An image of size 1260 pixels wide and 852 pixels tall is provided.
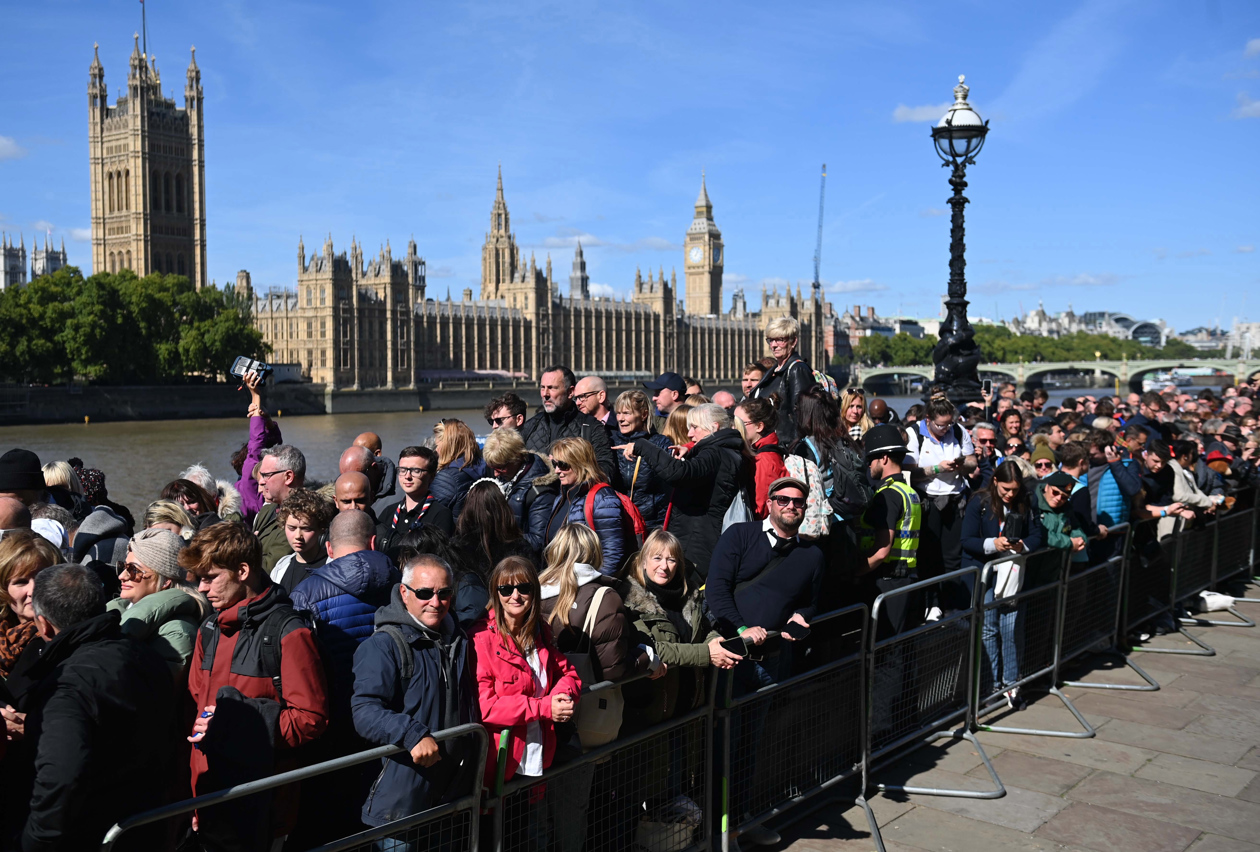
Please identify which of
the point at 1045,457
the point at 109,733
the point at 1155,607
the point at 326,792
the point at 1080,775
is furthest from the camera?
the point at 1155,607

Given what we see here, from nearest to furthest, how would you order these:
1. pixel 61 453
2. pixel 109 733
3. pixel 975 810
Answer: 1. pixel 109 733
2. pixel 975 810
3. pixel 61 453

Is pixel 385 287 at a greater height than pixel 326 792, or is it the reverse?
pixel 385 287

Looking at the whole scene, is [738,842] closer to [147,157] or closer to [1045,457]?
[1045,457]

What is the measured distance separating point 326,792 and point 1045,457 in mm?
4549

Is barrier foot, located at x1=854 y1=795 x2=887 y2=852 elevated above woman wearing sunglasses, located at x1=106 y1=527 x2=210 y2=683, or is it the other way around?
woman wearing sunglasses, located at x1=106 y1=527 x2=210 y2=683

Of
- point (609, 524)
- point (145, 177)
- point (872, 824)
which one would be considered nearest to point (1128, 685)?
point (872, 824)

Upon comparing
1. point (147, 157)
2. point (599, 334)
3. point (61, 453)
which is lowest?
point (61, 453)

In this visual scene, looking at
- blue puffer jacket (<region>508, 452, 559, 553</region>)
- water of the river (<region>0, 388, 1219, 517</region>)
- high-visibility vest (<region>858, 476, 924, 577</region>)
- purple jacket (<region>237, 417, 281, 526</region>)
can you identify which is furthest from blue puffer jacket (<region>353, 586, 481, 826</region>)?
water of the river (<region>0, 388, 1219, 517</region>)

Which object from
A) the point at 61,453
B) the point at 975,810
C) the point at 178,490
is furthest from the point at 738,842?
the point at 61,453

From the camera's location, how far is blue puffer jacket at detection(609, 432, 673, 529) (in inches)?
183

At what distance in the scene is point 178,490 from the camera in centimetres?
489

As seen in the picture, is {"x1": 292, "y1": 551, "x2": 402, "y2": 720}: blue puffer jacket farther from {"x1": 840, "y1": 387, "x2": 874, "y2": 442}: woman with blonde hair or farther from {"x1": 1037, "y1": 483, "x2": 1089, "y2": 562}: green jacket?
{"x1": 1037, "y1": 483, "x2": 1089, "y2": 562}: green jacket

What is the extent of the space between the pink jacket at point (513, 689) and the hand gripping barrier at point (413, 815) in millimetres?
107

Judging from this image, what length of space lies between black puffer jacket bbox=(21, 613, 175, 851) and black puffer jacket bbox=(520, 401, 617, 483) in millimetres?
2350
